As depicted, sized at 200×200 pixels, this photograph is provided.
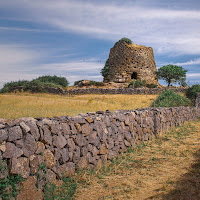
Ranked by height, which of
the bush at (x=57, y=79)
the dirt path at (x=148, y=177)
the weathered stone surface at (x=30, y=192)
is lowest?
the dirt path at (x=148, y=177)

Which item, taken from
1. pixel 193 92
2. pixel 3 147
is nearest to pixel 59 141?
pixel 3 147

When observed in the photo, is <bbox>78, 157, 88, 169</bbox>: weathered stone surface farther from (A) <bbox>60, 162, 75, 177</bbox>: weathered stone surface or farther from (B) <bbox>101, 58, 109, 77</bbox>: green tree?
(B) <bbox>101, 58, 109, 77</bbox>: green tree

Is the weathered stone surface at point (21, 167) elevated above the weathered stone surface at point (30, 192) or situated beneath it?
elevated above

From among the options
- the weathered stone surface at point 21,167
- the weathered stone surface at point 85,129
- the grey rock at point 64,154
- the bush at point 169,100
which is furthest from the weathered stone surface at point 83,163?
the bush at point 169,100

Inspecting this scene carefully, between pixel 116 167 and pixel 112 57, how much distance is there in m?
37.6

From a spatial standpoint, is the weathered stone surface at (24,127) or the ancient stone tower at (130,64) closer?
the weathered stone surface at (24,127)

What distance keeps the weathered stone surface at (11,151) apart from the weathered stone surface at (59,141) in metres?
0.99

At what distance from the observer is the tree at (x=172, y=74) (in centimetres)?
4151

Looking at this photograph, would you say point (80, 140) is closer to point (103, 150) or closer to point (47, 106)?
point (103, 150)

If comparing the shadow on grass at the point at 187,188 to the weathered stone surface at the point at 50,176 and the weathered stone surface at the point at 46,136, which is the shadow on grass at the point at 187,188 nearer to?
the weathered stone surface at the point at 50,176

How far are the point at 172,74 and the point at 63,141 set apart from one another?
39.4 m

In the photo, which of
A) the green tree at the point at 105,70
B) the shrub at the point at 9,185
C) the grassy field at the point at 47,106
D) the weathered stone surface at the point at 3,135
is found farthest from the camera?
the green tree at the point at 105,70

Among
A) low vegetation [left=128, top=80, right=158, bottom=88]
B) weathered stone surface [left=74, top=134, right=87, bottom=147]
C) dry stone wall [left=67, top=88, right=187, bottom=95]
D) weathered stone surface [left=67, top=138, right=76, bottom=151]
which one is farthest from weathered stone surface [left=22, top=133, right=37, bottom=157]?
low vegetation [left=128, top=80, right=158, bottom=88]

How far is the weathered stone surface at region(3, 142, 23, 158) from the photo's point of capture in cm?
400
